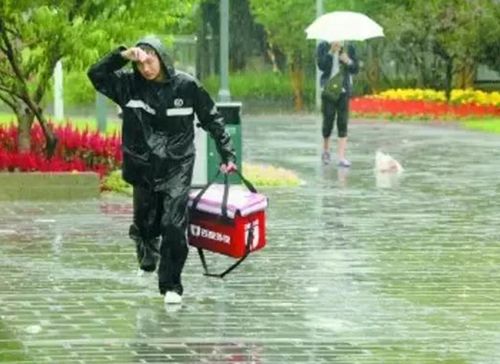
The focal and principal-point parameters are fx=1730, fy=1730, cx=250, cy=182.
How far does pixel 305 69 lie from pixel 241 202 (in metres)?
41.6

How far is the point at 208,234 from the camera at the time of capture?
11.5 meters

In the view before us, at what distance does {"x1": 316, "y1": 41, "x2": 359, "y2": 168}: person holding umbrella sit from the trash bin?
4341mm

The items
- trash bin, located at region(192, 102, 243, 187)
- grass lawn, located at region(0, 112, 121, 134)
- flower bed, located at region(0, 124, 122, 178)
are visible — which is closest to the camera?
trash bin, located at region(192, 102, 243, 187)

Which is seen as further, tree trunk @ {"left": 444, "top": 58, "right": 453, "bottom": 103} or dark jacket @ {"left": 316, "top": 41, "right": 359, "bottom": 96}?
tree trunk @ {"left": 444, "top": 58, "right": 453, "bottom": 103}

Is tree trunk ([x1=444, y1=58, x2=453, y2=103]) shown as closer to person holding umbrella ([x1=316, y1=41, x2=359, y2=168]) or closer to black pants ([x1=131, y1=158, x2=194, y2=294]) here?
person holding umbrella ([x1=316, y1=41, x2=359, y2=168])

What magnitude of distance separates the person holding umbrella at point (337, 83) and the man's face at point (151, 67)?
13256 mm

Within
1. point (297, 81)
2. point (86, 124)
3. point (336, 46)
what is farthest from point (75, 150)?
point (297, 81)

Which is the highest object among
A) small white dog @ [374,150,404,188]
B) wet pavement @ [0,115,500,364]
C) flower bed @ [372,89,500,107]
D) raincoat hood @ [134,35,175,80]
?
raincoat hood @ [134,35,175,80]

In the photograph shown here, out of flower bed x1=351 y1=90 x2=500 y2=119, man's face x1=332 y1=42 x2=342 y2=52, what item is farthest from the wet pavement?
flower bed x1=351 y1=90 x2=500 y2=119

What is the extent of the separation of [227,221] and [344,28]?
19.1m

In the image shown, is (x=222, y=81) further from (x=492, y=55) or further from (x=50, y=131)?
(x=492, y=55)

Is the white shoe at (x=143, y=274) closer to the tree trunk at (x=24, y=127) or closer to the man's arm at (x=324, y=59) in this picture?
the tree trunk at (x=24, y=127)

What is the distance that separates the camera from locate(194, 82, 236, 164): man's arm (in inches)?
446

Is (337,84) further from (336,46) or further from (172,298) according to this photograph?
(172,298)
